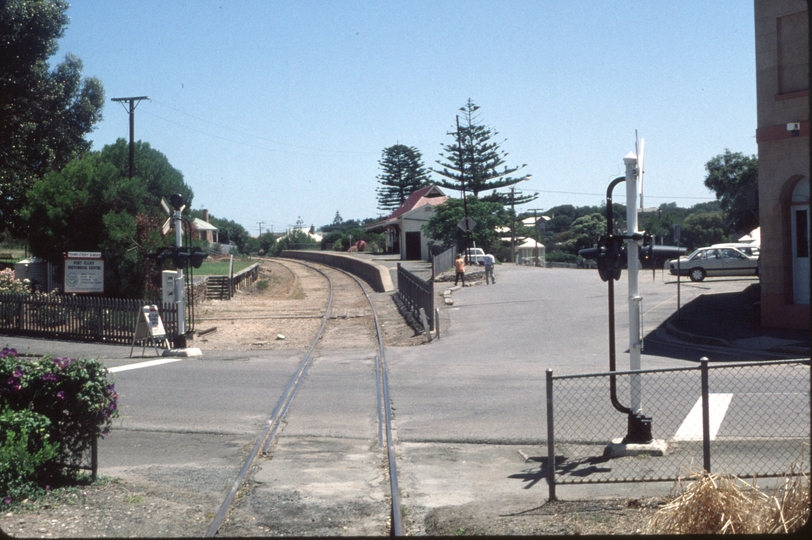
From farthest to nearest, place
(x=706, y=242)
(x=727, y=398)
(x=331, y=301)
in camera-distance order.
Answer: (x=706, y=242) < (x=331, y=301) < (x=727, y=398)

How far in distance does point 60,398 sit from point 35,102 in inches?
1080

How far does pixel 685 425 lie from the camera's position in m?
9.95

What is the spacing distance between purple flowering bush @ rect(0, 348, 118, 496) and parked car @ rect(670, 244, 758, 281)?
30717 millimetres

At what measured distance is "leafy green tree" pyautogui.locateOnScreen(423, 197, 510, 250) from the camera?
51094 millimetres

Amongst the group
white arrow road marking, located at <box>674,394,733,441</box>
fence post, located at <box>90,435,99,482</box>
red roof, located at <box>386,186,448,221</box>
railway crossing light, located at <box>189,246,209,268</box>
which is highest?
red roof, located at <box>386,186,448,221</box>

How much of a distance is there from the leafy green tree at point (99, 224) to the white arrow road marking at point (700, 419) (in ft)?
64.8

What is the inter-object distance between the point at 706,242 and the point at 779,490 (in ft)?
255

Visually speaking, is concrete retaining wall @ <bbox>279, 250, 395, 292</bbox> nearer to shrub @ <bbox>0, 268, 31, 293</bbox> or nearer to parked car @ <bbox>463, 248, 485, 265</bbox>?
parked car @ <bbox>463, 248, 485, 265</bbox>

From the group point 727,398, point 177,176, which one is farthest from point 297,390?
point 177,176

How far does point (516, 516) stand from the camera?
258 inches

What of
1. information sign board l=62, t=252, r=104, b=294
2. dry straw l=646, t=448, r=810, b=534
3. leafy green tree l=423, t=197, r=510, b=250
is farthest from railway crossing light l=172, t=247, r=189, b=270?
leafy green tree l=423, t=197, r=510, b=250

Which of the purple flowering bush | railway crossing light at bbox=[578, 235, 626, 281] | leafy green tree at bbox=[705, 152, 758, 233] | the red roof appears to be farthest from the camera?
the red roof

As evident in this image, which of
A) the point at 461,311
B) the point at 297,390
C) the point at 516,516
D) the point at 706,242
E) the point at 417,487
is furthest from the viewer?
the point at 706,242

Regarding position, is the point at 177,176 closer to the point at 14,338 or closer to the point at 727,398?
the point at 14,338
